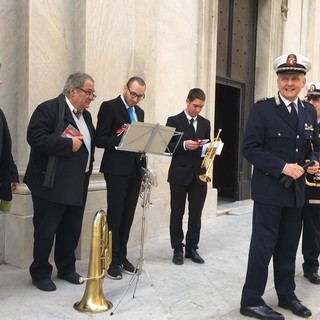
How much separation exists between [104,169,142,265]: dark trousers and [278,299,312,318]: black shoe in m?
1.76

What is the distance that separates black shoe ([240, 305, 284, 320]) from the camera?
3645 mm

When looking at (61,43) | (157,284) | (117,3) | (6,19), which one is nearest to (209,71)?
(117,3)

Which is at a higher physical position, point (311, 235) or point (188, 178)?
point (188, 178)

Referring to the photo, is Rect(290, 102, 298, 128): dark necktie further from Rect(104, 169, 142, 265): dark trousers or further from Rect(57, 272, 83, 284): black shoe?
Rect(57, 272, 83, 284): black shoe

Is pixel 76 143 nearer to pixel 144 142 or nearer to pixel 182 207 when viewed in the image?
pixel 144 142

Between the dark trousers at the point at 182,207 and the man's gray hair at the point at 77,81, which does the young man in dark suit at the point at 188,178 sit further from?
the man's gray hair at the point at 77,81

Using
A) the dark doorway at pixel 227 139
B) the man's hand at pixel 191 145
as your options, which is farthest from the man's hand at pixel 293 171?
the dark doorway at pixel 227 139

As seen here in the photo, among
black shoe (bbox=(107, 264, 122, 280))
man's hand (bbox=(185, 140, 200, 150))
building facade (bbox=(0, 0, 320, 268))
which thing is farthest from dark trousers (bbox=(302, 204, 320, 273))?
building facade (bbox=(0, 0, 320, 268))

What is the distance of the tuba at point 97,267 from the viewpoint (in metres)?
3.71

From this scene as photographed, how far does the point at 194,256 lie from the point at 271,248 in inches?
71.5

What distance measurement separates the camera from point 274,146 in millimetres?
3670

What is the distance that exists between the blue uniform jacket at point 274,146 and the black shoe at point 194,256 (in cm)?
187

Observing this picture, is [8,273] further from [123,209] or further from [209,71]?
[209,71]

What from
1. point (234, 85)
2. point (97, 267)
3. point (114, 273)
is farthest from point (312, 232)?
point (234, 85)
